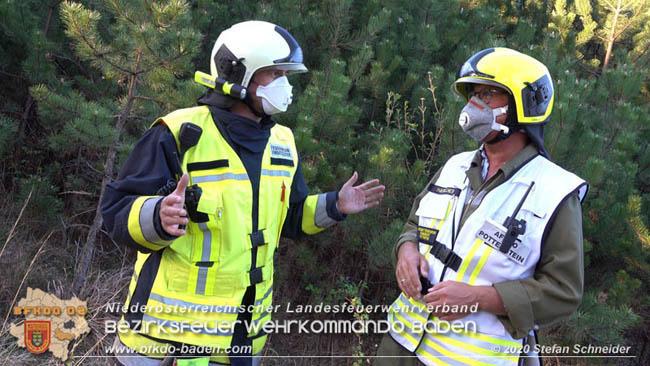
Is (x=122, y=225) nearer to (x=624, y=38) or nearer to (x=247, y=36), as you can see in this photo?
(x=247, y=36)

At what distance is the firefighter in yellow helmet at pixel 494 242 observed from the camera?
2.12 meters

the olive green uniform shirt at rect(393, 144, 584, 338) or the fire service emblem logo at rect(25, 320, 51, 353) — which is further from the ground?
the olive green uniform shirt at rect(393, 144, 584, 338)

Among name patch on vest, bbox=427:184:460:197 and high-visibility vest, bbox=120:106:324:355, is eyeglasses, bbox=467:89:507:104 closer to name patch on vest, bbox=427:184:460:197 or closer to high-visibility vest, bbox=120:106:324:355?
name patch on vest, bbox=427:184:460:197

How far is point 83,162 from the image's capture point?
6102 millimetres

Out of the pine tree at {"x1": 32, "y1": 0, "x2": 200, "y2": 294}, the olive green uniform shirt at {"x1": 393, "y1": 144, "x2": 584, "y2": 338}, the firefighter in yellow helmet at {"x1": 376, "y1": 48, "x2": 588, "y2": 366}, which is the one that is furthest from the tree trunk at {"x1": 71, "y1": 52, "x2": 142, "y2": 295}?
the olive green uniform shirt at {"x1": 393, "y1": 144, "x2": 584, "y2": 338}

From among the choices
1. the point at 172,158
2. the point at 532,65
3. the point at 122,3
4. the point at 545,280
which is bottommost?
the point at 545,280

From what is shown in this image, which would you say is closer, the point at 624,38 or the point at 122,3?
the point at 122,3

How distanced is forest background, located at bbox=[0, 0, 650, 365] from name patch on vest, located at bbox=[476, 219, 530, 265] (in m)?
1.90

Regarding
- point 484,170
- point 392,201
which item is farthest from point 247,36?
→ point 392,201

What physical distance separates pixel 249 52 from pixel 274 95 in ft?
0.80

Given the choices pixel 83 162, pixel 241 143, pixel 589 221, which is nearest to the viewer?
pixel 241 143

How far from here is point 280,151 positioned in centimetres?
269

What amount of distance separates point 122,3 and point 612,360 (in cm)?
526

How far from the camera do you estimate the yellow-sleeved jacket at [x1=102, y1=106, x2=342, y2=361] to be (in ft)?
7.47
